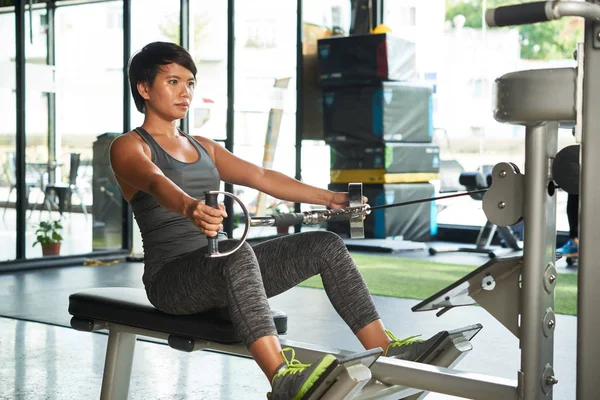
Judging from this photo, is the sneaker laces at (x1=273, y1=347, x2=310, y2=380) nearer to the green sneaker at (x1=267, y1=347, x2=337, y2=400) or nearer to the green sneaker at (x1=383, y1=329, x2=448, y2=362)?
the green sneaker at (x1=267, y1=347, x2=337, y2=400)

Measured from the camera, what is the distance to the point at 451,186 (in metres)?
7.81

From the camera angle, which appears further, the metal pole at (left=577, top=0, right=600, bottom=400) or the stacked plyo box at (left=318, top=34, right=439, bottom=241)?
the stacked plyo box at (left=318, top=34, right=439, bottom=241)

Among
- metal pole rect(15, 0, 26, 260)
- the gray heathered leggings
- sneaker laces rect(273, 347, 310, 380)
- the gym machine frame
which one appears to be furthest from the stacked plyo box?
the gym machine frame

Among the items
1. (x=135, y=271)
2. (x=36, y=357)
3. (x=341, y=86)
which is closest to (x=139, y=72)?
(x=36, y=357)

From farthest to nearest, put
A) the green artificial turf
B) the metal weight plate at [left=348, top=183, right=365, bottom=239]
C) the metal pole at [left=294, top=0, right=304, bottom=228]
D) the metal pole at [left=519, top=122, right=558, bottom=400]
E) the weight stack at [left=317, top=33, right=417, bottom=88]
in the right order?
1. the metal pole at [left=294, top=0, right=304, bottom=228]
2. the weight stack at [left=317, top=33, right=417, bottom=88]
3. the green artificial turf
4. the metal weight plate at [left=348, top=183, right=365, bottom=239]
5. the metal pole at [left=519, top=122, right=558, bottom=400]

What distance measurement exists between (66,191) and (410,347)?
195 inches

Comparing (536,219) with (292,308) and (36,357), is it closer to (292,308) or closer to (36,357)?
(36,357)

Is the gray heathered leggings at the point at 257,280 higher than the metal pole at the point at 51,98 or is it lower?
lower

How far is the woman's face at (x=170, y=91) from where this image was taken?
2154 mm

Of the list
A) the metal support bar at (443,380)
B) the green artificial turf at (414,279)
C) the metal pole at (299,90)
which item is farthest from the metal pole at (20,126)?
the metal support bar at (443,380)

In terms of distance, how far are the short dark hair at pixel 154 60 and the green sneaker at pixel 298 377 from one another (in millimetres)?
837

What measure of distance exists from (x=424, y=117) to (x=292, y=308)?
11.1 ft

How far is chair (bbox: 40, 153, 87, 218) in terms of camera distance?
622 cm

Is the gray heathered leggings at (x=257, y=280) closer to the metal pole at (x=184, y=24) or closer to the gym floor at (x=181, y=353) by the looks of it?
the gym floor at (x=181, y=353)
